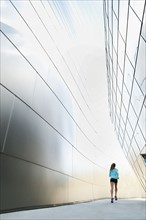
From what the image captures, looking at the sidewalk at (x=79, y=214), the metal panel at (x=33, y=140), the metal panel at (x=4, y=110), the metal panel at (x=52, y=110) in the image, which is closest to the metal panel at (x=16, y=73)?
the metal panel at (x=4, y=110)

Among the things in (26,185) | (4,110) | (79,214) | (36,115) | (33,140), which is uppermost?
(36,115)

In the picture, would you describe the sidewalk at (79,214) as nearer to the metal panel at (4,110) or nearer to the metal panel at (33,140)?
the metal panel at (33,140)

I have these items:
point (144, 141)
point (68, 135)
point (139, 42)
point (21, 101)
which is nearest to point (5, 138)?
point (21, 101)

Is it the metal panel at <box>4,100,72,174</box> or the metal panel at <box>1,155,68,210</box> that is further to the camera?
the metal panel at <box>4,100,72,174</box>

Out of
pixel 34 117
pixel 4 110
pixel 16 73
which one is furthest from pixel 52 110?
pixel 4 110

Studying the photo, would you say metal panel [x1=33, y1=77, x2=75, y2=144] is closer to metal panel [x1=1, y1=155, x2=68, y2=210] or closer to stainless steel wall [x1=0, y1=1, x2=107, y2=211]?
stainless steel wall [x1=0, y1=1, x2=107, y2=211]

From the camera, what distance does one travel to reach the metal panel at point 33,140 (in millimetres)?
5964

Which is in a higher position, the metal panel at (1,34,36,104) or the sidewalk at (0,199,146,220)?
the metal panel at (1,34,36,104)

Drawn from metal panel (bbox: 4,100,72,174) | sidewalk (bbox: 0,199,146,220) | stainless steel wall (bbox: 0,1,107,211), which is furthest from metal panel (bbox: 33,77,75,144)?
sidewalk (bbox: 0,199,146,220)

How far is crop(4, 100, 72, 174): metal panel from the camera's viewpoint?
596 centimetres

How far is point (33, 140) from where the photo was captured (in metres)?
6.94

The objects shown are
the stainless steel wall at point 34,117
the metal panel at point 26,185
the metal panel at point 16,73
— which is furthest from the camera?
the metal panel at point 16,73

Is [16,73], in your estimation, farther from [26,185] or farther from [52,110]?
[26,185]

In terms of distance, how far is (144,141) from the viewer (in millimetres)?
13781
